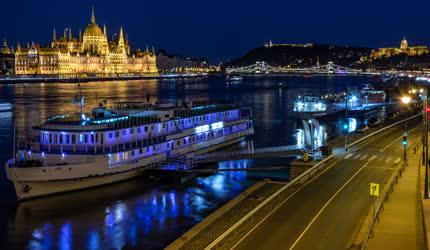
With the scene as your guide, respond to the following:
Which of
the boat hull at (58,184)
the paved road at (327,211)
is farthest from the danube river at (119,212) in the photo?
the paved road at (327,211)

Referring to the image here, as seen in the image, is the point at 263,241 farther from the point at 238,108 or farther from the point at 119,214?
the point at 238,108

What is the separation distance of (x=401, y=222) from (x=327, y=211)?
2940 mm

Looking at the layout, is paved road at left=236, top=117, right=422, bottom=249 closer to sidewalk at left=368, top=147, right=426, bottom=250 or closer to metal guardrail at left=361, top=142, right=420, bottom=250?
metal guardrail at left=361, top=142, right=420, bottom=250

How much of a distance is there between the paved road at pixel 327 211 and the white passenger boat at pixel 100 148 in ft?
39.3

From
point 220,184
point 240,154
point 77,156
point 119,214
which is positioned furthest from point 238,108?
point 119,214

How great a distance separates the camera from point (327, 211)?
21.6 meters

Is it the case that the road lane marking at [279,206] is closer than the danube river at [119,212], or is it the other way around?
the road lane marking at [279,206]

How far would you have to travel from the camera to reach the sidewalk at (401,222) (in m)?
17.6

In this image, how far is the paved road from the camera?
18312 mm

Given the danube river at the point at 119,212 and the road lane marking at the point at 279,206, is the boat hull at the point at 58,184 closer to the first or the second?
the danube river at the point at 119,212

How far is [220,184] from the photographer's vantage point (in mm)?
34406

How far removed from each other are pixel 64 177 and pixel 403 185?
17253mm

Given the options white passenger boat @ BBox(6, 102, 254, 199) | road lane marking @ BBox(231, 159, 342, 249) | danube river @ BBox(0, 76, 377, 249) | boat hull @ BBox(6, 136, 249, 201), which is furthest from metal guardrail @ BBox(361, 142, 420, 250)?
boat hull @ BBox(6, 136, 249, 201)

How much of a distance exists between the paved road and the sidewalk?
33.1 inches
